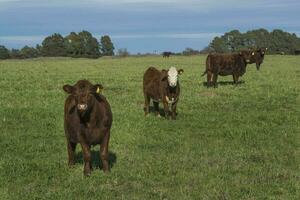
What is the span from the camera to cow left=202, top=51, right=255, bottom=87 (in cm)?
2464

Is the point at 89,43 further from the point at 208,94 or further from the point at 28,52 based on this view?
the point at 208,94

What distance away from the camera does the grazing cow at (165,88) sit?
50.5 ft

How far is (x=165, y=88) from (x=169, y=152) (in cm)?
487

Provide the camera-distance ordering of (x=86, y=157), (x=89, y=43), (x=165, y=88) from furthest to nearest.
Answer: (x=89, y=43) < (x=165, y=88) < (x=86, y=157)

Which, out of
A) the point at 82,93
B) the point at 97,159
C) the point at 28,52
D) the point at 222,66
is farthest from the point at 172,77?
the point at 28,52

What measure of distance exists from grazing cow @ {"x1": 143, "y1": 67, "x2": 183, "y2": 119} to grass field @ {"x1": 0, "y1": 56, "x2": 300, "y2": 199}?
0.46 m

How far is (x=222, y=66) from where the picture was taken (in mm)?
24922

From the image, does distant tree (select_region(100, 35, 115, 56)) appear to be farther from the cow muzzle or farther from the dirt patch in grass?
the cow muzzle

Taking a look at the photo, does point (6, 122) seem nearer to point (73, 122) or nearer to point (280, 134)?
point (73, 122)

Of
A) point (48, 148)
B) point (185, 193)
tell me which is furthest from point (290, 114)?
point (185, 193)

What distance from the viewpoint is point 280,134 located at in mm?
12898

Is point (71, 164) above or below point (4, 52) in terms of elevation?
above

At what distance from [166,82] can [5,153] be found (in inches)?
236

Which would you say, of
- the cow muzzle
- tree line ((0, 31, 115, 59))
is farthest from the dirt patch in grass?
tree line ((0, 31, 115, 59))
